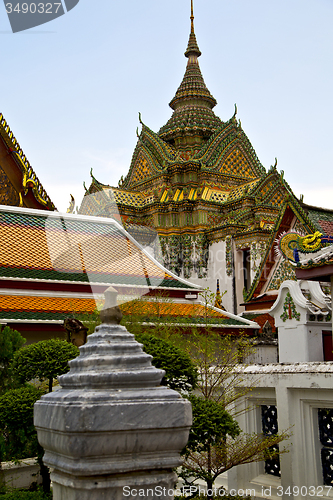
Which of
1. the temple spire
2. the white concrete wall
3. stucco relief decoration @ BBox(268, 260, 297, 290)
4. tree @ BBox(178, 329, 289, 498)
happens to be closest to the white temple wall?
stucco relief decoration @ BBox(268, 260, 297, 290)

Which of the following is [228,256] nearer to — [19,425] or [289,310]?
[289,310]

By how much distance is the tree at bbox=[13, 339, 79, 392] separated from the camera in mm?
5242

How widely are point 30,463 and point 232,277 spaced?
16.7 meters

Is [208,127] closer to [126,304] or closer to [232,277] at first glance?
[232,277]

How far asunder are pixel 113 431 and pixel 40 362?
10.2ft

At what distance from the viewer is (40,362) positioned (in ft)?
17.2

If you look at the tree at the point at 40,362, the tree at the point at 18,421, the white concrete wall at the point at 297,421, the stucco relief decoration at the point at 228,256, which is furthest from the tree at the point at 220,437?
the stucco relief decoration at the point at 228,256

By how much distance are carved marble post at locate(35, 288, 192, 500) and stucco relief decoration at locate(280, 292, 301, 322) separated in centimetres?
864

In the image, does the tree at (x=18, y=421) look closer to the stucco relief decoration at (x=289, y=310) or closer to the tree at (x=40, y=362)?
the tree at (x=40, y=362)

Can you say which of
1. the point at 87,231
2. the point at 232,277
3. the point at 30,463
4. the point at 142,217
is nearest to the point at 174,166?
the point at 142,217

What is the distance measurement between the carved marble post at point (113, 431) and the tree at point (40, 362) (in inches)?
105

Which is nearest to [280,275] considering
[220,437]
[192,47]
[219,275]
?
[219,275]

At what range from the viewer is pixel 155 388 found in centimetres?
257

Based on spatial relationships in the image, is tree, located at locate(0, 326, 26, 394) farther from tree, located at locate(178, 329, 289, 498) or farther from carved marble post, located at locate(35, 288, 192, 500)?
carved marble post, located at locate(35, 288, 192, 500)
